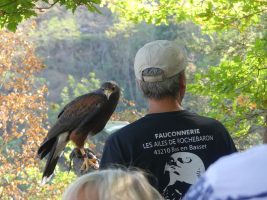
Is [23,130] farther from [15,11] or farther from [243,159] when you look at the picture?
[243,159]

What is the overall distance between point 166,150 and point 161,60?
1.19ft

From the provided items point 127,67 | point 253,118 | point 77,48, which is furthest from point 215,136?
point 77,48

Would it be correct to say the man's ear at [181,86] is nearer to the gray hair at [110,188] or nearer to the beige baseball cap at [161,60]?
the beige baseball cap at [161,60]

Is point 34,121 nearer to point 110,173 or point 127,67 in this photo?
point 110,173

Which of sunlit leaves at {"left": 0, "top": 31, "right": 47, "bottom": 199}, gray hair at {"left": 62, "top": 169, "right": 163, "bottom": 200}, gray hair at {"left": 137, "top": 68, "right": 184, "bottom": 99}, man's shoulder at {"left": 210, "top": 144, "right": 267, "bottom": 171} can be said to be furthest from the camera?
sunlit leaves at {"left": 0, "top": 31, "right": 47, "bottom": 199}

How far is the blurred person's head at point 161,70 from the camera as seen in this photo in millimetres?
2260

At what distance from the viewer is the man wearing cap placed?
2.13m

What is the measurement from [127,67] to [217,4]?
1091 inches

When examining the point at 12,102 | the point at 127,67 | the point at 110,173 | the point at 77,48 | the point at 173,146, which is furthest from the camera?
the point at 77,48

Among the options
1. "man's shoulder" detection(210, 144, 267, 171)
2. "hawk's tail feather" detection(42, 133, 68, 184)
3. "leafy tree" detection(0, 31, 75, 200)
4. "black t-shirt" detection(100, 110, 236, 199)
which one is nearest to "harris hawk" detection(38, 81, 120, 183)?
"hawk's tail feather" detection(42, 133, 68, 184)

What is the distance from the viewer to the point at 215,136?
87.7 inches

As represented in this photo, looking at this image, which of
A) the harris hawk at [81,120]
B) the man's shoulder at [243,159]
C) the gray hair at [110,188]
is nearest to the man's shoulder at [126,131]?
the gray hair at [110,188]

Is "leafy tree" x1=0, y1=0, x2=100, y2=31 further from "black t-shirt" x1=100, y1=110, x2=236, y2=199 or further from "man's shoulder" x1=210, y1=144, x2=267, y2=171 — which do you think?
"man's shoulder" x1=210, y1=144, x2=267, y2=171

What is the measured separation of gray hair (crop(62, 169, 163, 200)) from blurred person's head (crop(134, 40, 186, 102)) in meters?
0.92
